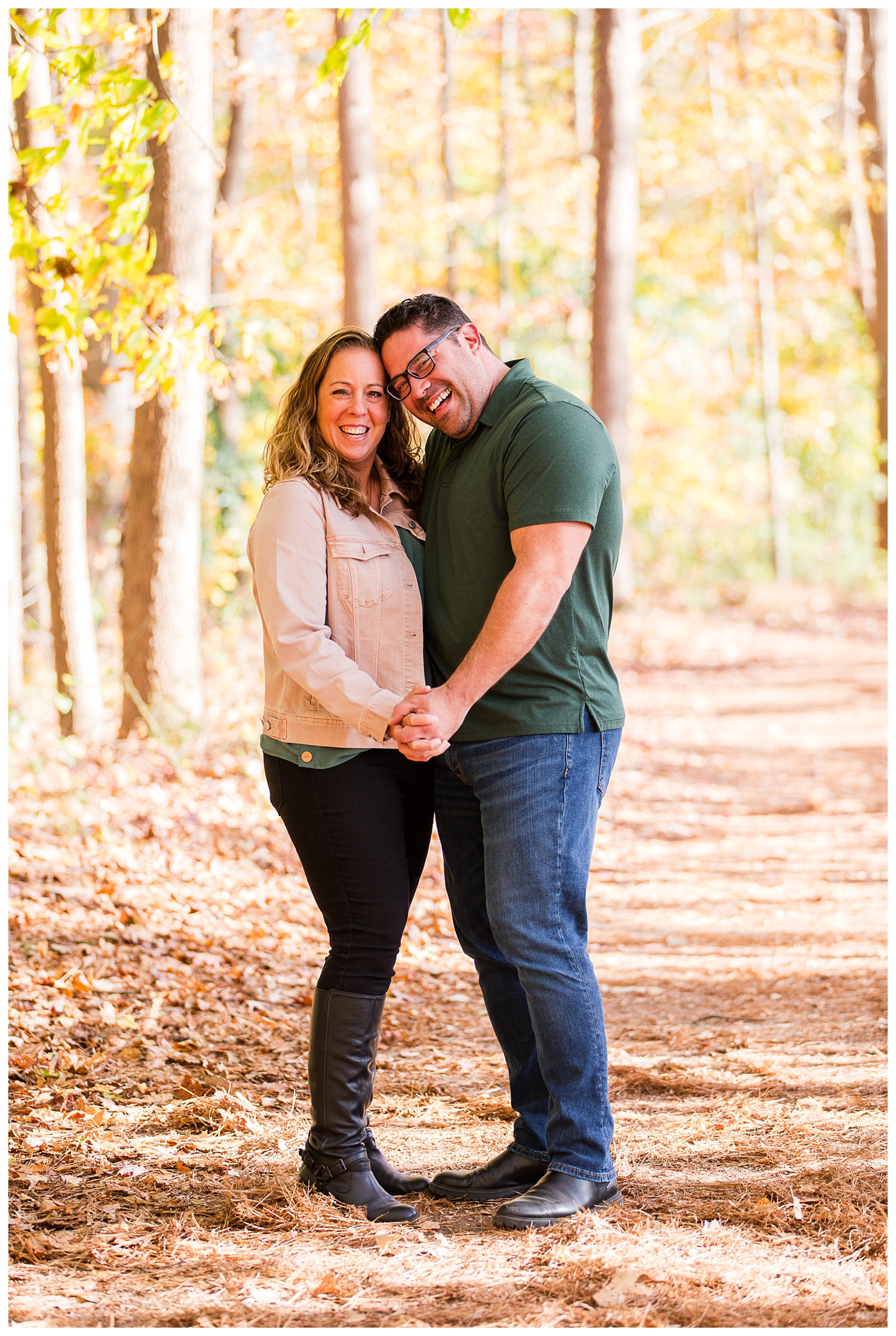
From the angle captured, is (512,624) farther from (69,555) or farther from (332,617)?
(69,555)

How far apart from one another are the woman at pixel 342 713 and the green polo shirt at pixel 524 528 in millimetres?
132

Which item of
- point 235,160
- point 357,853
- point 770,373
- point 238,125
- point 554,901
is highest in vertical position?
point 238,125

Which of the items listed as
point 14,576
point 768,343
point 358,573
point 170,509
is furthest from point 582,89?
point 358,573

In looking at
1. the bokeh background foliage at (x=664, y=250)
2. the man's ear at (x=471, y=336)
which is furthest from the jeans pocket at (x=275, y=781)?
the bokeh background foliage at (x=664, y=250)

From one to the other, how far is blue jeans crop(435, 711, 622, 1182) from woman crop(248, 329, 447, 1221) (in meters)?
0.28

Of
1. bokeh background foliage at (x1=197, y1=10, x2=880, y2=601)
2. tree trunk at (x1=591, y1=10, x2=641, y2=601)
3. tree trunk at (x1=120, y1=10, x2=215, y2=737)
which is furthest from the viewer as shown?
bokeh background foliage at (x1=197, y1=10, x2=880, y2=601)

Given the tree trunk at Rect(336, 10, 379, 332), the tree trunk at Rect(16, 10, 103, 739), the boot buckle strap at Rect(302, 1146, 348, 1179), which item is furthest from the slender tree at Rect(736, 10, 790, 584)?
the boot buckle strap at Rect(302, 1146, 348, 1179)

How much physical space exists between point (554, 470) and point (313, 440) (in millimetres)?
736

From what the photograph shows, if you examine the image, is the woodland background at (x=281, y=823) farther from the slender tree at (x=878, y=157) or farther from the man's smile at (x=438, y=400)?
the man's smile at (x=438, y=400)

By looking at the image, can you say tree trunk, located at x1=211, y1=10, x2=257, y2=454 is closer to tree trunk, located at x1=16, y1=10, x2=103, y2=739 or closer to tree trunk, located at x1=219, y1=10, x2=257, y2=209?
tree trunk, located at x1=219, y1=10, x2=257, y2=209

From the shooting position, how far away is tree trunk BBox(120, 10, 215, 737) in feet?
28.3

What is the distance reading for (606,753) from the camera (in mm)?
3418

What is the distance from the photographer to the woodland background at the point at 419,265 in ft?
18.6

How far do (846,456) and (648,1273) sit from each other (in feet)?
91.9
